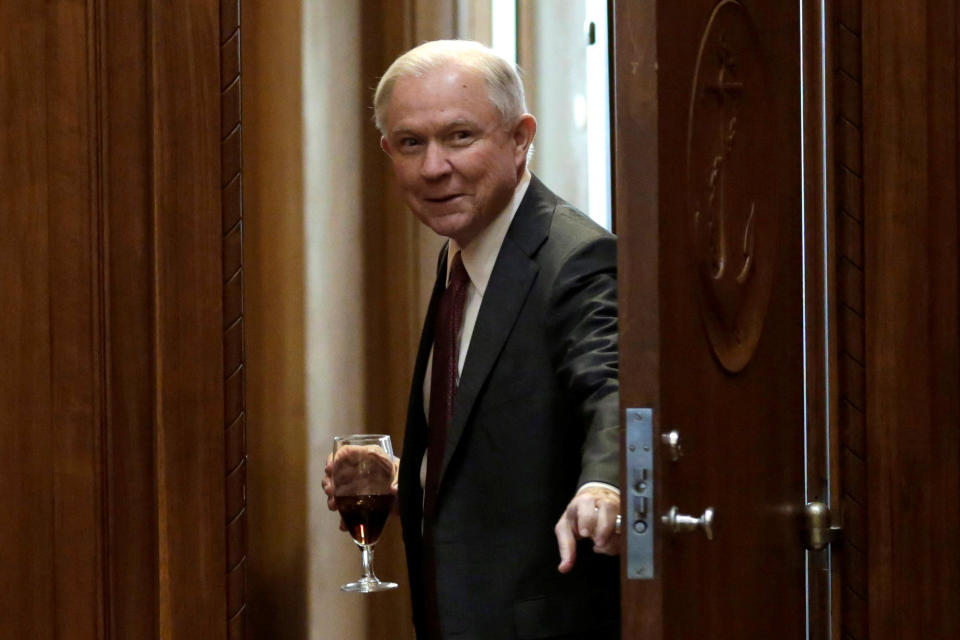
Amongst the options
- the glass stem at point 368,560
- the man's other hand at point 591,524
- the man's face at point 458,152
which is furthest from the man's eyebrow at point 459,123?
the man's other hand at point 591,524

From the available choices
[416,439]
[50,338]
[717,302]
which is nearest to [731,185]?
[717,302]

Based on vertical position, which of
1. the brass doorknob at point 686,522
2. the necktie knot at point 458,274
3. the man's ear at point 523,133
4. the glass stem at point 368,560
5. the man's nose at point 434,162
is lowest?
the glass stem at point 368,560

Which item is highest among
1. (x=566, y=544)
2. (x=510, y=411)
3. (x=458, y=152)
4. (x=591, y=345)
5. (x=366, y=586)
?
(x=458, y=152)

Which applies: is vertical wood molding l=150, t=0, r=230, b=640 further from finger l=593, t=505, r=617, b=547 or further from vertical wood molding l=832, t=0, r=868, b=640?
vertical wood molding l=832, t=0, r=868, b=640

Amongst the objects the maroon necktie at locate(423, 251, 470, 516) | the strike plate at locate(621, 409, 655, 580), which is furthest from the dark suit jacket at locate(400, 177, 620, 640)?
the strike plate at locate(621, 409, 655, 580)

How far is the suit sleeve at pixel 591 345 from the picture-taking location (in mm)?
1898

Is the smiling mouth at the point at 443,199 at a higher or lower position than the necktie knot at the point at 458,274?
higher

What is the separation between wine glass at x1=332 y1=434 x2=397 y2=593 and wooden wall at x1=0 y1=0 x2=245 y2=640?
22 centimetres

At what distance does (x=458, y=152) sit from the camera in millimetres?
2445

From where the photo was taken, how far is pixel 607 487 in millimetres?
1812

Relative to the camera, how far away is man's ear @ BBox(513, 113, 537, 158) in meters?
2.49

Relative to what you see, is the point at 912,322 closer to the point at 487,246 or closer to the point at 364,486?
the point at 487,246

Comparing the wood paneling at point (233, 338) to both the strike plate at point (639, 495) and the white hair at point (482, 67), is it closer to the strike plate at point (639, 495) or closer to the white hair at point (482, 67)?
the white hair at point (482, 67)

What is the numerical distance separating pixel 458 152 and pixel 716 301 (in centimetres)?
63
